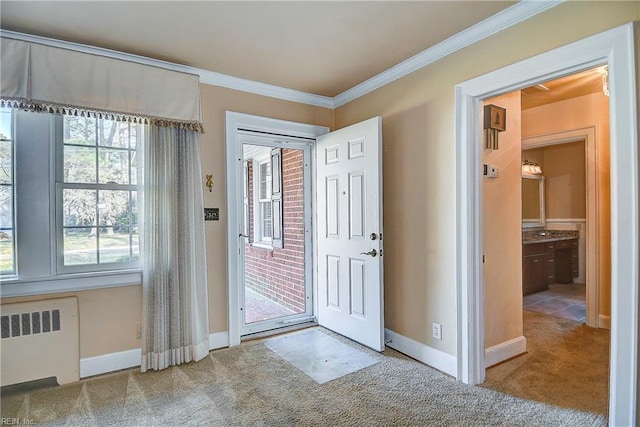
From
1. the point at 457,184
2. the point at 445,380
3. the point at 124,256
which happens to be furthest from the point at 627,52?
the point at 124,256

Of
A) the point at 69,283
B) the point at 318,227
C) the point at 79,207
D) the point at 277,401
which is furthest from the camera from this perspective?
the point at 318,227

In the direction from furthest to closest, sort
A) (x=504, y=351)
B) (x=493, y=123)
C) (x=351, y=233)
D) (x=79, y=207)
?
(x=351, y=233)
(x=504, y=351)
(x=493, y=123)
(x=79, y=207)

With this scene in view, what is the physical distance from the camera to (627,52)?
65.9 inches

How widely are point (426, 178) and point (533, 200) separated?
14.6ft

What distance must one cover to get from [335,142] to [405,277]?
147 cm

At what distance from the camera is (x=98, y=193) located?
267cm

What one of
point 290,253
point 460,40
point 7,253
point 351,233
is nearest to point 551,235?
point 351,233

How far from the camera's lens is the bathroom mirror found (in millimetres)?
5898

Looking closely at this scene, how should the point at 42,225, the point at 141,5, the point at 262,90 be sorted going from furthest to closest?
the point at 262,90, the point at 42,225, the point at 141,5

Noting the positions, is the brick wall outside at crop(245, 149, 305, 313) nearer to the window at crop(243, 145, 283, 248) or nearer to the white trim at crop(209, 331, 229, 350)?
the window at crop(243, 145, 283, 248)

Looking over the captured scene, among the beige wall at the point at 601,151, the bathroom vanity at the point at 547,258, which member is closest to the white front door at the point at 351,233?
the beige wall at the point at 601,151

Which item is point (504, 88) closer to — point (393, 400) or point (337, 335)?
point (393, 400)

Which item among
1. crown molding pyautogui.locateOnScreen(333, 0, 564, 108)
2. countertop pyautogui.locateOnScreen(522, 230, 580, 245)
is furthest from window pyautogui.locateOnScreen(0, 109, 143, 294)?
countertop pyautogui.locateOnScreen(522, 230, 580, 245)

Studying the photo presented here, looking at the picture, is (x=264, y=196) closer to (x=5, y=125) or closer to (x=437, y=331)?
(x=5, y=125)
